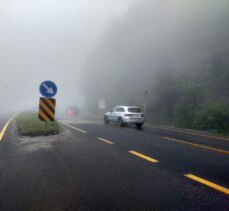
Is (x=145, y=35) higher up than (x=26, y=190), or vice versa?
(x=145, y=35)

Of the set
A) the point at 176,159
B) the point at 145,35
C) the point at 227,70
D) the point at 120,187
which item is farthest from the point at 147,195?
the point at 145,35

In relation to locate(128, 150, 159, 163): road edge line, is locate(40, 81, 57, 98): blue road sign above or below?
above

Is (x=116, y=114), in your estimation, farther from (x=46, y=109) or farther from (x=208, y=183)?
(x=208, y=183)

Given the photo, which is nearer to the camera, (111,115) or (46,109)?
(46,109)

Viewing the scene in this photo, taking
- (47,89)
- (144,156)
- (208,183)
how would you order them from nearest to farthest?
(208,183), (144,156), (47,89)

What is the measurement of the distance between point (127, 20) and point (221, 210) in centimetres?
7176

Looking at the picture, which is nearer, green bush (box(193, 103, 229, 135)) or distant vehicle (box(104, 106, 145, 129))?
green bush (box(193, 103, 229, 135))

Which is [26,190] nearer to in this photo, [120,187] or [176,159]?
[120,187]

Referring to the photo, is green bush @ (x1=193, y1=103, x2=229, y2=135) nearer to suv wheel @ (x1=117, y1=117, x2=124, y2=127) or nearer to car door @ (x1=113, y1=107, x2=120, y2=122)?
suv wheel @ (x1=117, y1=117, x2=124, y2=127)

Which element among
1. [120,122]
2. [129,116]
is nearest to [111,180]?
[129,116]

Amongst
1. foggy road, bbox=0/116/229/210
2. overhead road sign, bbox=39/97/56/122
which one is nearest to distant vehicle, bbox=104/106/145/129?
overhead road sign, bbox=39/97/56/122

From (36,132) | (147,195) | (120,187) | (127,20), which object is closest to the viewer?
(147,195)

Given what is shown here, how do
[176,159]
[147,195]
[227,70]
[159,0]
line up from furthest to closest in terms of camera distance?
[159,0] < [227,70] < [176,159] < [147,195]

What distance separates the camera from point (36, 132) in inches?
422
